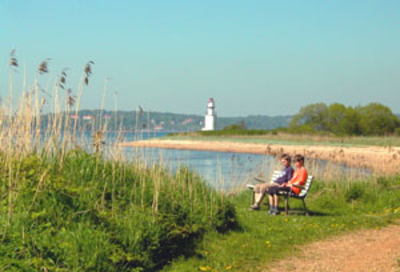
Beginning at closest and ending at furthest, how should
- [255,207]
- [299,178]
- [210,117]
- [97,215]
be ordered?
1. [97,215]
2. [299,178]
3. [255,207]
4. [210,117]

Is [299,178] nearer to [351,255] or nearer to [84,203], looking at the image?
[351,255]

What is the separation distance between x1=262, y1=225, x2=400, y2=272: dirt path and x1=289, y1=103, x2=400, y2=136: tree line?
4732 cm

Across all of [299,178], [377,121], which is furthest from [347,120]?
[299,178]

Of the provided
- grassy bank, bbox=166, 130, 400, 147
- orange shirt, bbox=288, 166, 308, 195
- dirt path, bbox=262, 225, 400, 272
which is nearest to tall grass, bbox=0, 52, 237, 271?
dirt path, bbox=262, 225, 400, 272

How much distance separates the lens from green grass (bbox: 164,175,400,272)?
5586 millimetres

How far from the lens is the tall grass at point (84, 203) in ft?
14.9

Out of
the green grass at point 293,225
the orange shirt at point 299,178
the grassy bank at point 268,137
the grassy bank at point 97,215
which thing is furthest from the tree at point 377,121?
the grassy bank at point 97,215

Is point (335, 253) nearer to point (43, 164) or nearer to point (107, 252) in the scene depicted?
point (107, 252)

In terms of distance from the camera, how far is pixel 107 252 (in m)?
4.61

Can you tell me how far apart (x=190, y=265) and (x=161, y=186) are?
149cm

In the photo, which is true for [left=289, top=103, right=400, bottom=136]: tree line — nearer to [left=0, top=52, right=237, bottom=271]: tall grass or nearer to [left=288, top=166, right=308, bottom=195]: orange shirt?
[left=288, top=166, right=308, bottom=195]: orange shirt

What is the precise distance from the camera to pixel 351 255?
588 cm

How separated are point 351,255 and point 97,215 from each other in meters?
2.95

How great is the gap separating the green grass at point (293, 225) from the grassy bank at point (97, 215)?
282mm
